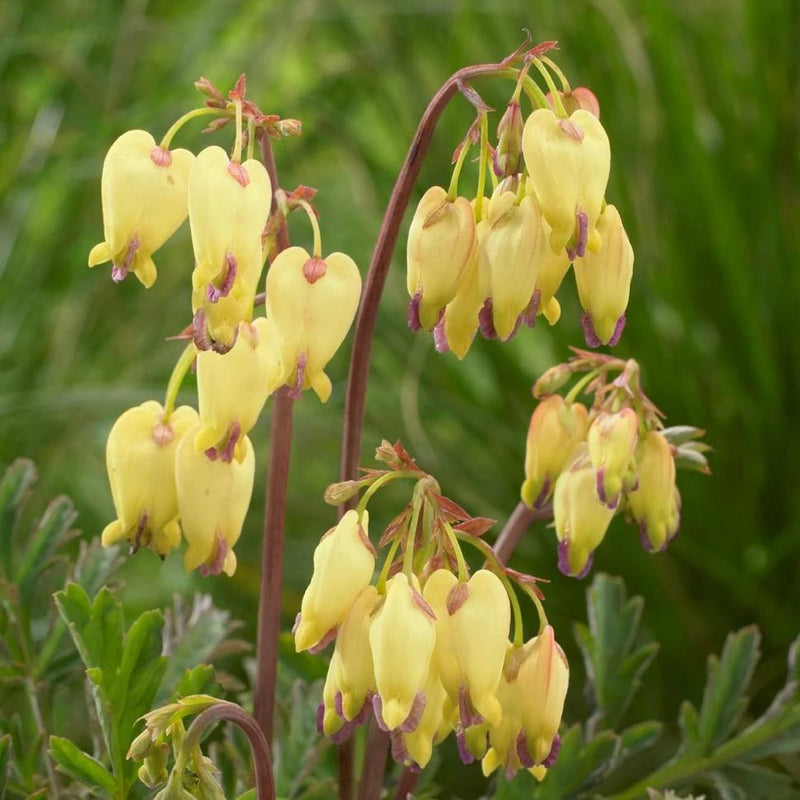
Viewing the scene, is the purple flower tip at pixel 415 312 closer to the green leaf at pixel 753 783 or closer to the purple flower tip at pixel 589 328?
the purple flower tip at pixel 589 328

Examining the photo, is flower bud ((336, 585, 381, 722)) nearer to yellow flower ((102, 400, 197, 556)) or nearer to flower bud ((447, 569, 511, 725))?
flower bud ((447, 569, 511, 725))

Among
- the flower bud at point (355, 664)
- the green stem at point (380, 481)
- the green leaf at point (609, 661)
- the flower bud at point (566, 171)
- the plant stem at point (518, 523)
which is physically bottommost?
the green leaf at point (609, 661)

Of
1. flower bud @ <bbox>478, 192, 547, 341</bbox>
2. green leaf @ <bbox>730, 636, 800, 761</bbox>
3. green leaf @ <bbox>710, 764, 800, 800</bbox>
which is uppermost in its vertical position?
flower bud @ <bbox>478, 192, 547, 341</bbox>

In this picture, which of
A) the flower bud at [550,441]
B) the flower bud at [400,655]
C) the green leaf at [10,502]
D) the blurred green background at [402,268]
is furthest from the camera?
the blurred green background at [402,268]

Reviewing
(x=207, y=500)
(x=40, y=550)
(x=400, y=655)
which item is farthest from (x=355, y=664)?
(x=40, y=550)

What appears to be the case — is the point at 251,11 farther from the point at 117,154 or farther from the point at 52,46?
the point at 117,154

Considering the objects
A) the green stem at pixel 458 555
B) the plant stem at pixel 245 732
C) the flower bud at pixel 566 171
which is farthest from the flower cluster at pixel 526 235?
the plant stem at pixel 245 732

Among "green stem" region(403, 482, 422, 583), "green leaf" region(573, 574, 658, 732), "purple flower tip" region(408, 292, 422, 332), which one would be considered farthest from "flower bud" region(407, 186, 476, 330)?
"green leaf" region(573, 574, 658, 732)

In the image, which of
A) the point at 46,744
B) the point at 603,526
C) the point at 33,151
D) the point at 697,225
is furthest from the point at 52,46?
the point at 603,526
